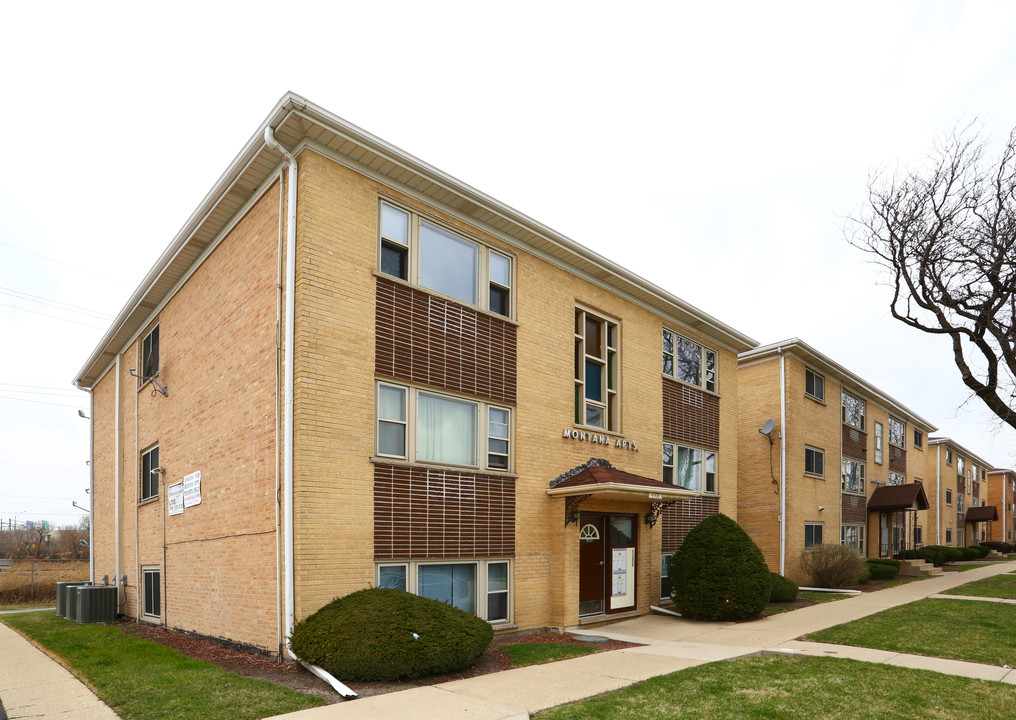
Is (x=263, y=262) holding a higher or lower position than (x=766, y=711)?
higher

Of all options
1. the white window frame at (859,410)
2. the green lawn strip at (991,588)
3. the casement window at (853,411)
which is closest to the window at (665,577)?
the green lawn strip at (991,588)

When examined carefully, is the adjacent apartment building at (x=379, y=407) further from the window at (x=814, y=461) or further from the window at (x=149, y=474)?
the window at (x=814, y=461)

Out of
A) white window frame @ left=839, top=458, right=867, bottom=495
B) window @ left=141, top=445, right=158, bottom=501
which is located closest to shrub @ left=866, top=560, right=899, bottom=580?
white window frame @ left=839, top=458, right=867, bottom=495

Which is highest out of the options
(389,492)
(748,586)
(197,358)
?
(197,358)

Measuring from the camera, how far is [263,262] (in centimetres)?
1220

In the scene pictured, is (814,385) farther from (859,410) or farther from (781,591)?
(781,591)

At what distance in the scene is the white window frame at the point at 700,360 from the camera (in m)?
19.5

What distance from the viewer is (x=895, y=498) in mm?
32531

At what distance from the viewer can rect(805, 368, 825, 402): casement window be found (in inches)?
1083

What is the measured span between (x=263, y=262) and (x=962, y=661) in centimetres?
1212

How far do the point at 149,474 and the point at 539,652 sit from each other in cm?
1090

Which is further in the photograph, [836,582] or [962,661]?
[836,582]

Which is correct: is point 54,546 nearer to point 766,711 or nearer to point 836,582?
point 836,582

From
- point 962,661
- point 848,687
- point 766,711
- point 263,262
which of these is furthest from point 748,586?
point 263,262
